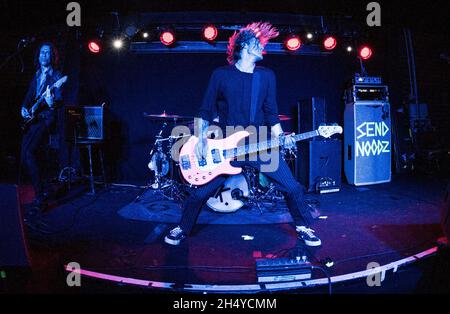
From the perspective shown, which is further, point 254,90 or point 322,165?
point 322,165

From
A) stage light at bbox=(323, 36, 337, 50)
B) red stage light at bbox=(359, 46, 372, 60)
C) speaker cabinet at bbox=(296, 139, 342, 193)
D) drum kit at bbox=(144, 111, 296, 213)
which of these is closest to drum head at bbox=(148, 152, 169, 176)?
drum kit at bbox=(144, 111, 296, 213)

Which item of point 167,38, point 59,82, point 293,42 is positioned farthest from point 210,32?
point 59,82

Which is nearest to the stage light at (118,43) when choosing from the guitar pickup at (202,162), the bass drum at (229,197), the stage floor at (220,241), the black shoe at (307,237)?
the stage floor at (220,241)

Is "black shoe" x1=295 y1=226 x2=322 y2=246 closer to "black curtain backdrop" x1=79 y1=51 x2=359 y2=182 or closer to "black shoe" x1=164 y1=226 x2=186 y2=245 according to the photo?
"black shoe" x1=164 y1=226 x2=186 y2=245

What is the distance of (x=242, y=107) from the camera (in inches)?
125

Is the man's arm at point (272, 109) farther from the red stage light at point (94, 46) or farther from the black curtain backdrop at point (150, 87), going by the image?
the red stage light at point (94, 46)

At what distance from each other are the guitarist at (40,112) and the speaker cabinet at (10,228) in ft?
8.38

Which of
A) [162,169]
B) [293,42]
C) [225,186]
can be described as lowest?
[225,186]

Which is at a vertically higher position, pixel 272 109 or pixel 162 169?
pixel 272 109

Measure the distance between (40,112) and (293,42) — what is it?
4.62 meters

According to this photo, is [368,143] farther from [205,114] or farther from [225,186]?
[205,114]

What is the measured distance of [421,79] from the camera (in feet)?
27.3

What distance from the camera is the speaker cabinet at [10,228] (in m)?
2.26

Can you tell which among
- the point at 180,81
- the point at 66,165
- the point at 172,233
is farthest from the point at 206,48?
the point at 172,233
